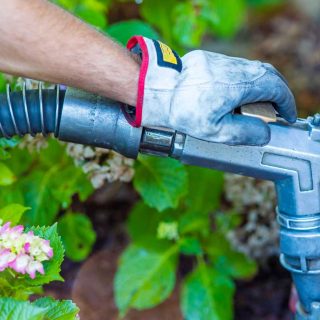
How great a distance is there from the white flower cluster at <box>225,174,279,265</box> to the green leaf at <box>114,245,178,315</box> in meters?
0.35

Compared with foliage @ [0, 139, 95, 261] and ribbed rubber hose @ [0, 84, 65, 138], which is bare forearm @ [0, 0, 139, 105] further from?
foliage @ [0, 139, 95, 261]

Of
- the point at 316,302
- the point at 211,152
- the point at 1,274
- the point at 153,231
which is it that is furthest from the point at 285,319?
the point at 1,274

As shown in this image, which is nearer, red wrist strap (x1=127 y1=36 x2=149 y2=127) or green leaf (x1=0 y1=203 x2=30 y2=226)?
red wrist strap (x1=127 y1=36 x2=149 y2=127)

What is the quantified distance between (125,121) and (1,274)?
1.35ft

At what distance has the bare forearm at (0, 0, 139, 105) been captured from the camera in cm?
146

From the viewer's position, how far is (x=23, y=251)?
1430 millimetres

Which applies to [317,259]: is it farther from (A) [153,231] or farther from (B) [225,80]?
(A) [153,231]

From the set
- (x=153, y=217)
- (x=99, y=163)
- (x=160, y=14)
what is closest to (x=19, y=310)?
(x=99, y=163)

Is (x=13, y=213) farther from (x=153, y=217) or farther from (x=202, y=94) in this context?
(x=153, y=217)

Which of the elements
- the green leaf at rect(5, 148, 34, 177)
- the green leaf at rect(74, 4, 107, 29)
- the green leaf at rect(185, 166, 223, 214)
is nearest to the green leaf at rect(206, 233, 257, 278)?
the green leaf at rect(185, 166, 223, 214)

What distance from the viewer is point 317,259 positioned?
1.74 meters

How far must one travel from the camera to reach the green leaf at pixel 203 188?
2445 mm

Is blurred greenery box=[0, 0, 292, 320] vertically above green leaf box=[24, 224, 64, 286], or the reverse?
green leaf box=[24, 224, 64, 286]

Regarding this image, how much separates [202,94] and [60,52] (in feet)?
0.96
